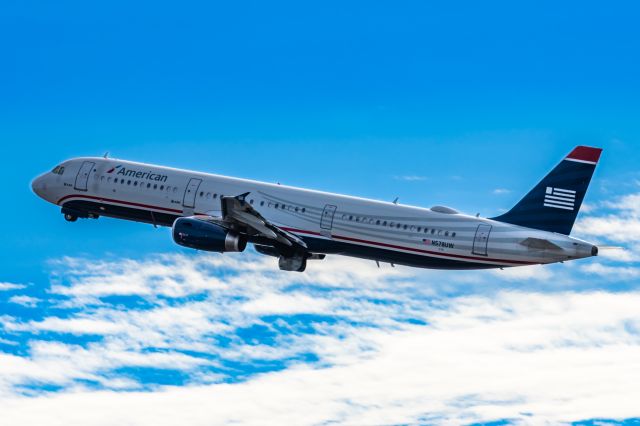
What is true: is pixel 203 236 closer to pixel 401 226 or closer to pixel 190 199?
pixel 190 199

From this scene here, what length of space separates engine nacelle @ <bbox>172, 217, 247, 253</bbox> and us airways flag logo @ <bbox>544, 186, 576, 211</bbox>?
16559 millimetres

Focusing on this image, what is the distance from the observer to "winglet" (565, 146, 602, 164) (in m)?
55.3

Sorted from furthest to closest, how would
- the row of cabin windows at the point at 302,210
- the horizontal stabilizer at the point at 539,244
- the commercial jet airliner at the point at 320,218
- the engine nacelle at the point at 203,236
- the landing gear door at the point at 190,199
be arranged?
the landing gear door at the point at 190,199
the engine nacelle at the point at 203,236
the row of cabin windows at the point at 302,210
the commercial jet airliner at the point at 320,218
the horizontal stabilizer at the point at 539,244

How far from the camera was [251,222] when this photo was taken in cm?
5838

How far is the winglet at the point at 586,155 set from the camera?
2178 inches

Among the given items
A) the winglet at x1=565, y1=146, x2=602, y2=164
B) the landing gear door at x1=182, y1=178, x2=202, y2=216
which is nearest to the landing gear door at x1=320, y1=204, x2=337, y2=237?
the landing gear door at x1=182, y1=178, x2=202, y2=216

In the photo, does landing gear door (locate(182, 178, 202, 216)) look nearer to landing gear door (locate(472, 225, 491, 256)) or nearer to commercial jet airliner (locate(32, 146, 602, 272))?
commercial jet airliner (locate(32, 146, 602, 272))

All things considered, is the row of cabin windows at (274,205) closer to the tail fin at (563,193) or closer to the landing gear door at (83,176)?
the landing gear door at (83,176)

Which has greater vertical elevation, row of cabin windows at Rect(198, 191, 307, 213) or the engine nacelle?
row of cabin windows at Rect(198, 191, 307, 213)

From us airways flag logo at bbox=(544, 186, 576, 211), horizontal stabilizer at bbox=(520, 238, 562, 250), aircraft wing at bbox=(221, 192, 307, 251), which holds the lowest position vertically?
horizontal stabilizer at bbox=(520, 238, 562, 250)

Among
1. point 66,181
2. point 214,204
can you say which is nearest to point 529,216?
point 214,204

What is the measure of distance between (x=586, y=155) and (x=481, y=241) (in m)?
6.95

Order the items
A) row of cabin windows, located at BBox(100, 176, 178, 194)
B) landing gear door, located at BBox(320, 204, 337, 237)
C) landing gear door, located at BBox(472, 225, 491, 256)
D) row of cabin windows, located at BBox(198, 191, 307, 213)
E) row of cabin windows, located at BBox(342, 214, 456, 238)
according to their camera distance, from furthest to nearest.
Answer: row of cabin windows, located at BBox(100, 176, 178, 194) → row of cabin windows, located at BBox(198, 191, 307, 213) → landing gear door, located at BBox(320, 204, 337, 237) → row of cabin windows, located at BBox(342, 214, 456, 238) → landing gear door, located at BBox(472, 225, 491, 256)

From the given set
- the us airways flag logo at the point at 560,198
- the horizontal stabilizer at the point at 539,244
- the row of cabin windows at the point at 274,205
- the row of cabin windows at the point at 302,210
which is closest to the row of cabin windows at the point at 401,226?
the row of cabin windows at the point at 302,210
